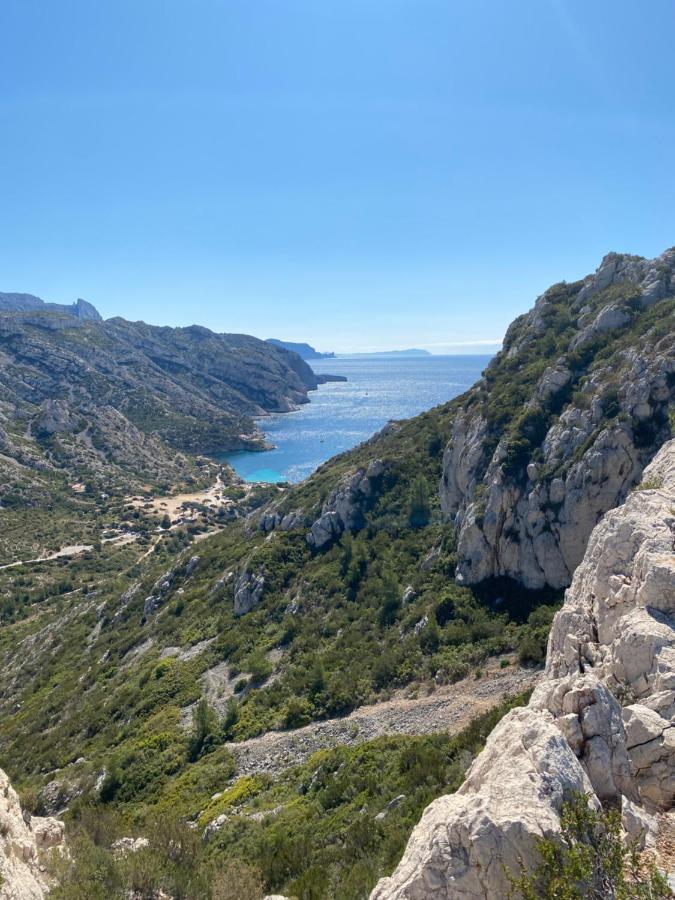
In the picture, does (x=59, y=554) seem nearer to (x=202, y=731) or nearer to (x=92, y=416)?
(x=202, y=731)

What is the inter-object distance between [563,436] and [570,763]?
23113mm

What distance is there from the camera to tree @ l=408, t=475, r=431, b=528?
3677cm

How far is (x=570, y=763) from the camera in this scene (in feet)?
26.5

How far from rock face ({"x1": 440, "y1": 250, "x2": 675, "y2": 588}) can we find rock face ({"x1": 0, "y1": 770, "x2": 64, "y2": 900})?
860 inches

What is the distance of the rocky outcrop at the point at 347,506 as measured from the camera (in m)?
39.4

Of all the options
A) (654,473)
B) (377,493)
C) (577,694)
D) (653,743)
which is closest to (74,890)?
(577,694)

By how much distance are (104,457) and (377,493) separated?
106 meters

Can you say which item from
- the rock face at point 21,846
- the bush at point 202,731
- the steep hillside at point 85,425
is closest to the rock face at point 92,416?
the steep hillside at point 85,425

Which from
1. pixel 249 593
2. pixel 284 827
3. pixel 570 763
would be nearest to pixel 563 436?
pixel 570 763

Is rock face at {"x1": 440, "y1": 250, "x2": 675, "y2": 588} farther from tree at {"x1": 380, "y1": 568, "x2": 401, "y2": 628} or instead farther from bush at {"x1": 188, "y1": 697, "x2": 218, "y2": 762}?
bush at {"x1": 188, "y1": 697, "x2": 218, "y2": 762}

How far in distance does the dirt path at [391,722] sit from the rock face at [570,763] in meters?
8.75

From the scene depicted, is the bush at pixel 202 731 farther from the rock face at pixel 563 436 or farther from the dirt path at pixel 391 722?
the rock face at pixel 563 436

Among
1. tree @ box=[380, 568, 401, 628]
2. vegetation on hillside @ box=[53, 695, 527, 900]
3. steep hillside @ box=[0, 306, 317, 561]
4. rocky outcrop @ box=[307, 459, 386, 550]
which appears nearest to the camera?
vegetation on hillside @ box=[53, 695, 527, 900]

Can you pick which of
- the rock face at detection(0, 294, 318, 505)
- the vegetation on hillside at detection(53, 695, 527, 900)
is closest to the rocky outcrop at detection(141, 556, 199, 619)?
the vegetation on hillside at detection(53, 695, 527, 900)
